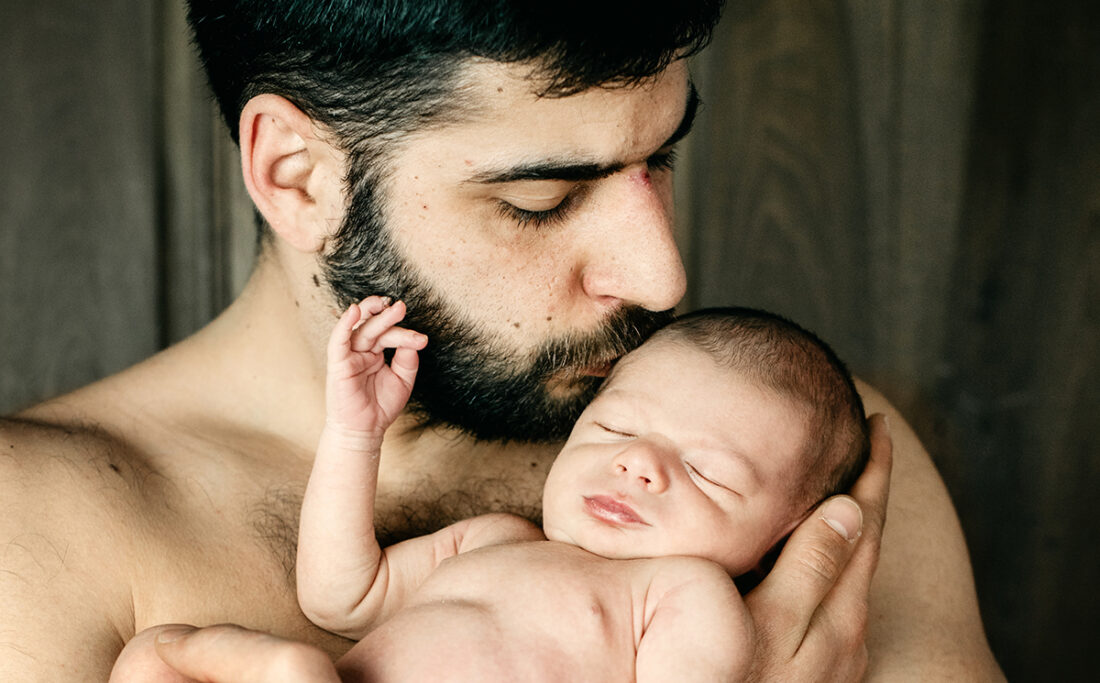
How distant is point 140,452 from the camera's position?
159 cm

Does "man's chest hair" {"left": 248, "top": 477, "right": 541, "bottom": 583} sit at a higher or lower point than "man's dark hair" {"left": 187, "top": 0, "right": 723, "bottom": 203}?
lower

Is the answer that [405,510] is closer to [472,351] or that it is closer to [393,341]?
[472,351]

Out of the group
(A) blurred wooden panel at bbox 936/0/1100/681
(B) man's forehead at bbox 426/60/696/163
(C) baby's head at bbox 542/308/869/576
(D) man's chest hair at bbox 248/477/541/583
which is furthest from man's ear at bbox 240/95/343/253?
(A) blurred wooden panel at bbox 936/0/1100/681

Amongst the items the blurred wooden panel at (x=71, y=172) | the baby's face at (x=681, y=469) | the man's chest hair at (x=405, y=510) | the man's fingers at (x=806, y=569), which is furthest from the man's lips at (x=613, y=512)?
the blurred wooden panel at (x=71, y=172)

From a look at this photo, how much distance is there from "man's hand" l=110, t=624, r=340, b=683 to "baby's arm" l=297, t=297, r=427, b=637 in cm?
21

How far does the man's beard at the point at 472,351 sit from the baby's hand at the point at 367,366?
0.16 metres

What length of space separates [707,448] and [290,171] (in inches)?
28.5

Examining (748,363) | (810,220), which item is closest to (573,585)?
(748,363)

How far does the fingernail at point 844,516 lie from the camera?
1439mm

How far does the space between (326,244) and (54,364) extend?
3.39 ft

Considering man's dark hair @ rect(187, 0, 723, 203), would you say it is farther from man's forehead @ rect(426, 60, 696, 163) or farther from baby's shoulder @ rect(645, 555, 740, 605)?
baby's shoulder @ rect(645, 555, 740, 605)

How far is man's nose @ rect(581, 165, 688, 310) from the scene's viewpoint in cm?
147

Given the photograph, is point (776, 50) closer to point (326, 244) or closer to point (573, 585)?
point (326, 244)

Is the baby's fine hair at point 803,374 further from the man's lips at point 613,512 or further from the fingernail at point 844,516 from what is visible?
the man's lips at point 613,512
